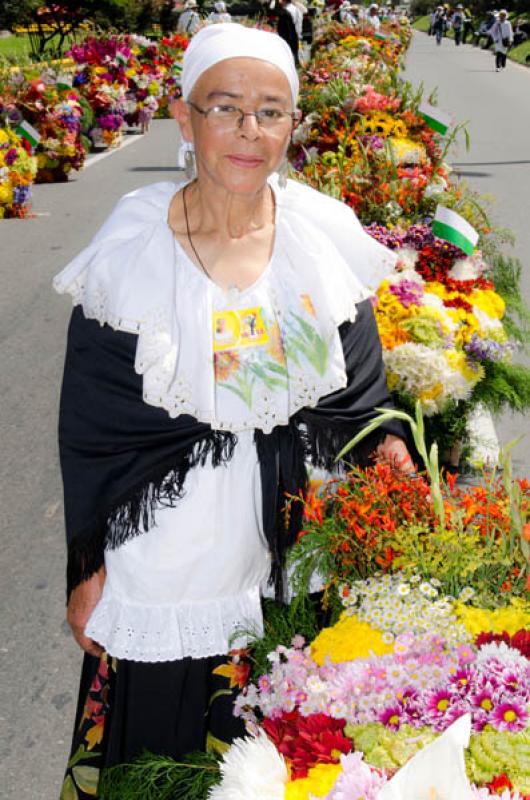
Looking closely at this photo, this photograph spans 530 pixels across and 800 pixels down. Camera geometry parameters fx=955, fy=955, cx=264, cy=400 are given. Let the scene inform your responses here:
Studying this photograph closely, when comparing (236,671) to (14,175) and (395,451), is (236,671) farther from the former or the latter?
(14,175)

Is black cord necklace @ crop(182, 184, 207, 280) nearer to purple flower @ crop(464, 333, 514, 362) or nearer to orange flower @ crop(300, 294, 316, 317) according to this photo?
orange flower @ crop(300, 294, 316, 317)

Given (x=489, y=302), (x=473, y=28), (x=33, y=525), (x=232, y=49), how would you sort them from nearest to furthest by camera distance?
(x=232, y=49) < (x=489, y=302) < (x=33, y=525) < (x=473, y=28)

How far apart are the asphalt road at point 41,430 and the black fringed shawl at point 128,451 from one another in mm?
1416

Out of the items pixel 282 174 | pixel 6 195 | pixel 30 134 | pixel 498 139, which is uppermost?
pixel 282 174

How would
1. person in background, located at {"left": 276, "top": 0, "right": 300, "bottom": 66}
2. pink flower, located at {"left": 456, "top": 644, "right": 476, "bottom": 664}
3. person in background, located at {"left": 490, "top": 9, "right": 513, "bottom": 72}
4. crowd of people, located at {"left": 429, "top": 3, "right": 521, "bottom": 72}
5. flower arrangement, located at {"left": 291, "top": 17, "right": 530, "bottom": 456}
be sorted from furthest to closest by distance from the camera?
crowd of people, located at {"left": 429, "top": 3, "right": 521, "bottom": 72}
person in background, located at {"left": 490, "top": 9, "right": 513, "bottom": 72}
person in background, located at {"left": 276, "top": 0, "right": 300, "bottom": 66}
flower arrangement, located at {"left": 291, "top": 17, "right": 530, "bottom": 456}
pink flower, located at {"left": 456, "top": 644, "right": 476, "bottom": 664}

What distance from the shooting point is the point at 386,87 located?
20.7 feet

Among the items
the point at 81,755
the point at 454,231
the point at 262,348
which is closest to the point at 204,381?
the point at 262,348

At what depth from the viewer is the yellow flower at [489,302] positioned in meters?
3.87

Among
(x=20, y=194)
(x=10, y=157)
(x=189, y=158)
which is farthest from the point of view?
(x=20, y=194)

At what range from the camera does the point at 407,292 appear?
3750 mm

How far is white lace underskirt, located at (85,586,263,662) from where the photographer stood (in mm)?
2055

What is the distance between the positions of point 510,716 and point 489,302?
2819 mm

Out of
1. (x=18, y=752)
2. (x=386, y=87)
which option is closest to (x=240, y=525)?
(x=18, y=752)

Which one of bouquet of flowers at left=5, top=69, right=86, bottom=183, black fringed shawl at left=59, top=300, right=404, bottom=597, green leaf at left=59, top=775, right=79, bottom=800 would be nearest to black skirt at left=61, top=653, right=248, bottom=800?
green leaf at left=59, top=775, right=79, bottom=800
